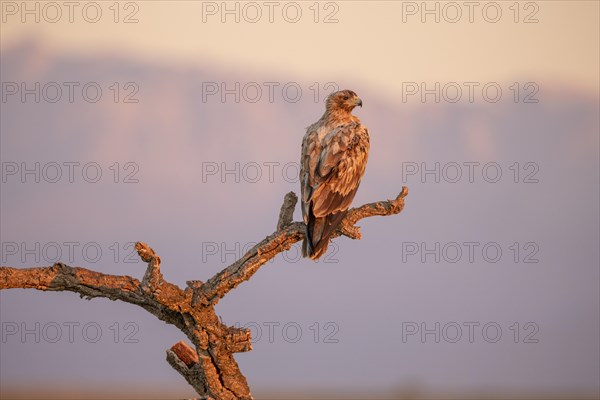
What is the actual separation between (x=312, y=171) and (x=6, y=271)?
2.65 m

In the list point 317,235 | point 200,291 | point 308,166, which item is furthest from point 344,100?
point 200,291

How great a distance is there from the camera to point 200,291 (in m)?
6.65

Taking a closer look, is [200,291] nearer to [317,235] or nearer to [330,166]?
[317,235]

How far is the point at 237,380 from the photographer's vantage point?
6902 millimetres

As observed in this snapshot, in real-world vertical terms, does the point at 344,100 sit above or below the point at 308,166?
above

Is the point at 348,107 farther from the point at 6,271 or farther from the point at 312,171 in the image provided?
the point at 6,271

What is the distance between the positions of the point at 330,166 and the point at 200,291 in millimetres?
1587

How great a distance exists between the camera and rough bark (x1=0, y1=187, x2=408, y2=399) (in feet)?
21.3

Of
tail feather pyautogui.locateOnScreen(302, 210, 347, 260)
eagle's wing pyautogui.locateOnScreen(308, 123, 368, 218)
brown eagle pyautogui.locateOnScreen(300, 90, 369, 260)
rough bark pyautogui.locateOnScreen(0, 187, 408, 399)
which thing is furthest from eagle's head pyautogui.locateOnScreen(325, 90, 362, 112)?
tail feather pyautogui.locateOnScreen(302, 210, 347, 260)

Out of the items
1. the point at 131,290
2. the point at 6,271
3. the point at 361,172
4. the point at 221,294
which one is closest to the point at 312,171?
the point at 361,172

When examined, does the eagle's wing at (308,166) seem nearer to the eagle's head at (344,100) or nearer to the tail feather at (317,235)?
the tail feather at (317,235)

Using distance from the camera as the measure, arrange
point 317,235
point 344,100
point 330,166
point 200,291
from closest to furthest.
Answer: point 200,291 < point 317,235 < point 330,166 < point 344,100

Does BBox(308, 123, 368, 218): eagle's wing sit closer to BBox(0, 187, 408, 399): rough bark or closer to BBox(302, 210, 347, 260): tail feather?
BBox(302, 210, 347, 260): tail feather

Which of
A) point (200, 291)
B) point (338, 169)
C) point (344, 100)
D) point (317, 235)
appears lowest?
point (200, 291)
